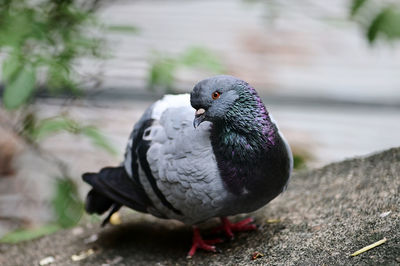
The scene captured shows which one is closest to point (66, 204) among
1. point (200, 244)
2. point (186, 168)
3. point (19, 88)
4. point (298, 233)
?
point (19, 88)

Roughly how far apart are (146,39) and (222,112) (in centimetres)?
569

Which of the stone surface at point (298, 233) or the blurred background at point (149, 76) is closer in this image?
the stone surface at point (298, 233)

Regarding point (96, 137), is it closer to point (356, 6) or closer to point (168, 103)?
point (168, 103)

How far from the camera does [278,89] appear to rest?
7.47 m

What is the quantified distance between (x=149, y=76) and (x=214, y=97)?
1.40 metres

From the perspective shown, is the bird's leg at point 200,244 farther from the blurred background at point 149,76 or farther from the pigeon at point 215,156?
the blurred background at point 149,76

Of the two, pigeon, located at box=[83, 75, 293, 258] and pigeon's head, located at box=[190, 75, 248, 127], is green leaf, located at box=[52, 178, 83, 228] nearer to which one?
pigeon, located at box=[83, 75, 293, 258]

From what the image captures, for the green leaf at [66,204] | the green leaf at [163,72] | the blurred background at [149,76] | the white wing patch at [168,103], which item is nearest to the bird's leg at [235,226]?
the white wing patch at [168,103]

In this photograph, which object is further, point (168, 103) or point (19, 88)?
point (19, 88)

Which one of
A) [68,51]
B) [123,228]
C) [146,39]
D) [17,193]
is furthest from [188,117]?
[146,39]

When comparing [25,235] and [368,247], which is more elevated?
[368,247]

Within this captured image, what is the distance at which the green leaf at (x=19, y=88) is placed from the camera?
3559 mm

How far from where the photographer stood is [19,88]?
359cm

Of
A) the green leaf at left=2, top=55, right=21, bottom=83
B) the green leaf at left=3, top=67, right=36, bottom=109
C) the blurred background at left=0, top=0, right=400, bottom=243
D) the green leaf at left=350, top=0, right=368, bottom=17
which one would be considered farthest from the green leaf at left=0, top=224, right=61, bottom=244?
the green leaf at left=350, top=0, right=368, bottom=17
